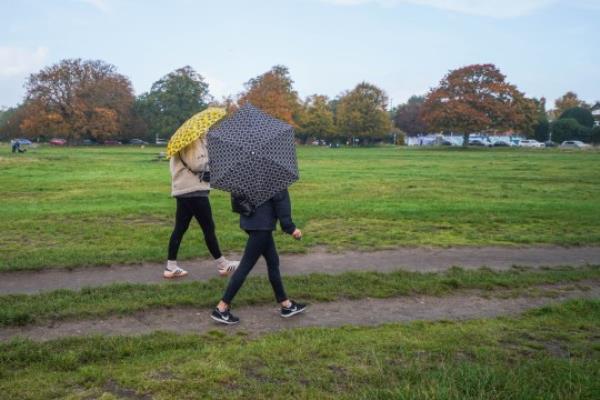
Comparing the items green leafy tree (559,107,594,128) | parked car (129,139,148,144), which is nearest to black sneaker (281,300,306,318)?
green leafy tree (559,107,594,128)

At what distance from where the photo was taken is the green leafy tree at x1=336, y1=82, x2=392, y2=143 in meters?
83.5

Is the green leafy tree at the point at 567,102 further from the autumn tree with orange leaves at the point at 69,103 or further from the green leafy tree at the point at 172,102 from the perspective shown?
the autumn tree with orange leaves at the point at 69,103

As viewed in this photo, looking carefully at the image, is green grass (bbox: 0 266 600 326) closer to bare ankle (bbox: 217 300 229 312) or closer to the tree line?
bare ankle (bbox: 217 300 229 312)

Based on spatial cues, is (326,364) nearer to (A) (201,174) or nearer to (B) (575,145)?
(A) (201,174)

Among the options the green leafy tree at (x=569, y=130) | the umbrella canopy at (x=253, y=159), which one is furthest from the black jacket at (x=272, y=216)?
the green leafy tree at (x=569, y=130)

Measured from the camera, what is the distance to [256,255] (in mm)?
5199

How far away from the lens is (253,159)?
4.76 m

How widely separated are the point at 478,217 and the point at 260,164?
800 cm

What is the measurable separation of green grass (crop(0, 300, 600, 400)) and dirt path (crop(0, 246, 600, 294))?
2.16 metres

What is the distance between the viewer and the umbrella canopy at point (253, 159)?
15.7 ft

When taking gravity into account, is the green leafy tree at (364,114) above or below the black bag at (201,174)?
above

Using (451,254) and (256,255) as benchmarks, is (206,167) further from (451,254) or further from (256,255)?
(451,254)

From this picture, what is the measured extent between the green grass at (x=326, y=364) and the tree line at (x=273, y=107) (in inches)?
2278

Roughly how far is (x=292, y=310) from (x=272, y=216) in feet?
3.12
